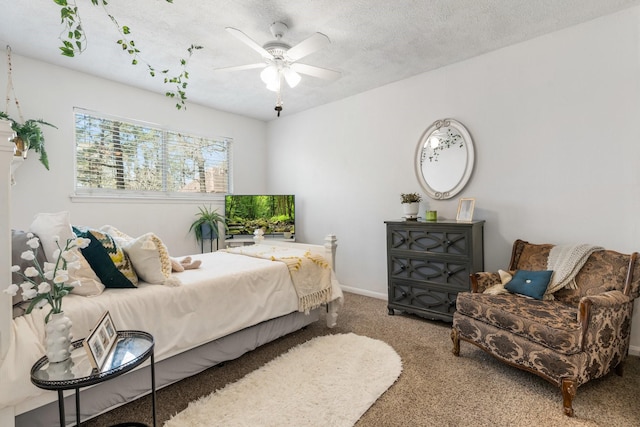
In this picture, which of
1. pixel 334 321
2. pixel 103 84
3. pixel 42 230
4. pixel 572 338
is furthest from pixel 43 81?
pixel 572 338

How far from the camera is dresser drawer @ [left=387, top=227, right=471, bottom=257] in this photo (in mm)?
2953

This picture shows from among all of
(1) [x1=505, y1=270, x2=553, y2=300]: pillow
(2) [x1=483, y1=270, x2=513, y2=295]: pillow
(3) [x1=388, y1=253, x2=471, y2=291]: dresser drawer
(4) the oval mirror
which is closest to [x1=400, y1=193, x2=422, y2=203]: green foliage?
(4) the oval mirror

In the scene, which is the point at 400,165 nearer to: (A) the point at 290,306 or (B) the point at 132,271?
(A) the point at 290,306

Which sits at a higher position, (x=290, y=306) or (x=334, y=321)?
(x=290, y=306)

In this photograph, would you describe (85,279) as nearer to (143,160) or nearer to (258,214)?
(143,160)

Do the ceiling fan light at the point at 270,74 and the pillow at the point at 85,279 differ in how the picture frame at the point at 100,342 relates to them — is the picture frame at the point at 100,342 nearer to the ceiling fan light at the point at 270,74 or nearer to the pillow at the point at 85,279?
the pillow at the point at 85,279

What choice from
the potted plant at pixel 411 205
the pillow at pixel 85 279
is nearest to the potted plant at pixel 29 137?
the pillow at pixel 85 279

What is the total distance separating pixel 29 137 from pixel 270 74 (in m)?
2.38

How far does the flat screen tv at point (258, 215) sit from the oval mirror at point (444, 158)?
205 cm

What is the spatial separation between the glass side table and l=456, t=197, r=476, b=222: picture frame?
2874 mm

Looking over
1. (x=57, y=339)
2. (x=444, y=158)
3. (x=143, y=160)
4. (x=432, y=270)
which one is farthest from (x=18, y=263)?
(x=444, y=158)

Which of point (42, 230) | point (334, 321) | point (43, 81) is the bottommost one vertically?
point (334, 321)

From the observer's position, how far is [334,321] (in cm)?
305

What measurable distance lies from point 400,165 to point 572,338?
250cm
